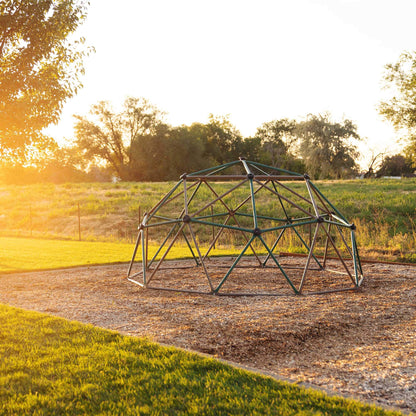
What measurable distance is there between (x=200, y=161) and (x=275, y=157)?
15.7m

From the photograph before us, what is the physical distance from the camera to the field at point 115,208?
20.8m

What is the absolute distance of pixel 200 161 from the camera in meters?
47.6

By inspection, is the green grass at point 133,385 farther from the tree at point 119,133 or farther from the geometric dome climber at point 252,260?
the tree at point 119,133

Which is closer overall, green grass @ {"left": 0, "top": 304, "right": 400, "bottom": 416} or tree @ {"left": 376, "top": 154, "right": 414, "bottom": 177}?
green grass @ {"left": 0, "top": 304, "right": 400, "bottom": 416}

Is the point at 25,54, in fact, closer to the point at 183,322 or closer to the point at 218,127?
the point at 183,322

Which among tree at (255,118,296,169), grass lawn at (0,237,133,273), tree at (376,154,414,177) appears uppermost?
tree at (255,118,296,169)

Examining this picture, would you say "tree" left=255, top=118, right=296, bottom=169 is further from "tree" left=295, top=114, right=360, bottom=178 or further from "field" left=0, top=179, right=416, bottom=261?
"field" left=0, top=179, right=416, bottom=261

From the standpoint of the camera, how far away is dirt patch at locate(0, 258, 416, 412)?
13.1 feet

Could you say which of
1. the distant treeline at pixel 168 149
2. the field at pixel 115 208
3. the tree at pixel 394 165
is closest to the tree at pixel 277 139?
the distant treeline at pixel 168 149

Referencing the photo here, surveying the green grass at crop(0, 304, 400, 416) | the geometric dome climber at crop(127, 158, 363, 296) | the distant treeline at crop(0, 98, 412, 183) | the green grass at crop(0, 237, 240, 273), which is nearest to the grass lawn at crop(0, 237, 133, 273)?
the green grass at crop(0, 237, 240, 273)

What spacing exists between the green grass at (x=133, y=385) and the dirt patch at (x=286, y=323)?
462 mm

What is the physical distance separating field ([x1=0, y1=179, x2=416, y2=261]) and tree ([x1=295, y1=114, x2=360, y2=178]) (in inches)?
→ 434

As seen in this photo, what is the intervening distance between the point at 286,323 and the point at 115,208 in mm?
21431

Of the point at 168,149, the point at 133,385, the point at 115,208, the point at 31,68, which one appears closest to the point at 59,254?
the point at 31,68
